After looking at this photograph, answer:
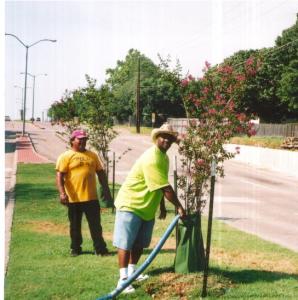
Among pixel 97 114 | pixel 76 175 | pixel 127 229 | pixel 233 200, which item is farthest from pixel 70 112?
pixel 127 229

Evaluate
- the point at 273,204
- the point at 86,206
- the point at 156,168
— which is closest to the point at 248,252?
the point at 86,206

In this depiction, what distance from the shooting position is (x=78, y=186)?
757 cm

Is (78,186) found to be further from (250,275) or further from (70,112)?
(70,112)

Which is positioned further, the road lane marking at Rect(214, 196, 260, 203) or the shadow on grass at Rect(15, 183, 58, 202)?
the road lane marking at Rect(214, 196, 260, 203)

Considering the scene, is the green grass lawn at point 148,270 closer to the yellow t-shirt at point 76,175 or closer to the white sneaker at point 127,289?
the white sneaker at point 127,289

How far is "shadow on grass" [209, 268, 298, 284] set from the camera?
21.0 ft

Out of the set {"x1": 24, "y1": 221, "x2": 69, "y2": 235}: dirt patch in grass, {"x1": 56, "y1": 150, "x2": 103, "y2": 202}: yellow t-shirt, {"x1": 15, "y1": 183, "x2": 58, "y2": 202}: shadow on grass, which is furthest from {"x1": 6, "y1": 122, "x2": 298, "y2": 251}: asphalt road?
{"x1": 56, "y1": 150, "x2": 103, "y2": 202}: yellow t-shirt

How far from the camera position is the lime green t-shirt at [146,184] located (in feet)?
18.5

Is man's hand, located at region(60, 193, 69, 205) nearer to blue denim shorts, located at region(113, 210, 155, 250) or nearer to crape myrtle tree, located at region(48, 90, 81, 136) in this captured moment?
blue denim shorts, located at region(113, 210, 155, 250)

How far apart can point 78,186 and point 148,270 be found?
1641mm

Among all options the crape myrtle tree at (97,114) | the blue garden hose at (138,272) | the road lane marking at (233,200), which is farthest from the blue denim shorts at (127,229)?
the road lane marking at (233,200)

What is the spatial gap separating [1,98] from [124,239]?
1.99 meters

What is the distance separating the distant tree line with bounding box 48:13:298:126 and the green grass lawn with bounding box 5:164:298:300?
7.78ft

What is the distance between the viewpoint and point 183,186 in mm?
7754
